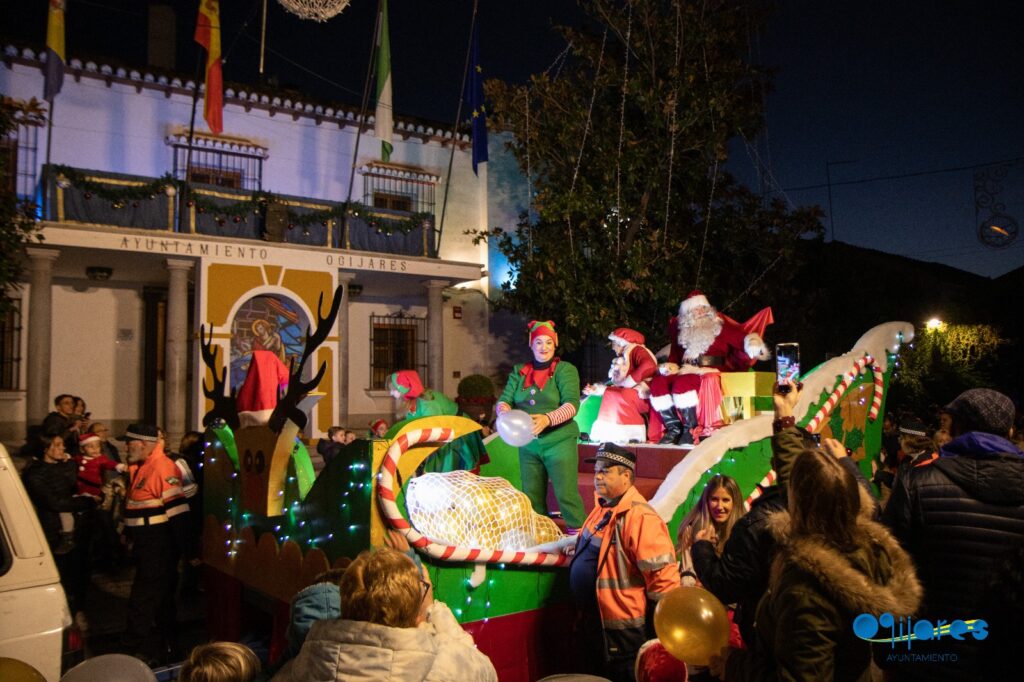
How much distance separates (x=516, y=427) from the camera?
506 cm

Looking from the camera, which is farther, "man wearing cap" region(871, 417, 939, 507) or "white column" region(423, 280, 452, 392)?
"white column" region(423, 280, 452, 392)

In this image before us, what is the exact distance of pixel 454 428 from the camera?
4.41 m

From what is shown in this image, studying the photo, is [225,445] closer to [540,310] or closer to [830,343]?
[540,310]

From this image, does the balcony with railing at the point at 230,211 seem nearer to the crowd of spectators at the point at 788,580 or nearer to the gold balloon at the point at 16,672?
the crowd of spectators at the point at 788,580

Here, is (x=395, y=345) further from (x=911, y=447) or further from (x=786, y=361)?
(x=911, y=447)

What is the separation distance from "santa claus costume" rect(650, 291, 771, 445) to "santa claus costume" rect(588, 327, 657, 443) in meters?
0.14

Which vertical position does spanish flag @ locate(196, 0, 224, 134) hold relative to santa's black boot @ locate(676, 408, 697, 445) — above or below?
above

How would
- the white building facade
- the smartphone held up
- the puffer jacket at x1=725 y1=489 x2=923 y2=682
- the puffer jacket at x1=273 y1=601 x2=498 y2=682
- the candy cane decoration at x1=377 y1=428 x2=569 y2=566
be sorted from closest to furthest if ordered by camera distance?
the puffer jacket at x1=725 y1=489 x2=923 y2=682
the puffer jacket at x1=273 y1=601 x2=498 y2=682
the candy cane decoration at x1=377 y1=428 x2=569 y2=566
the smartphone held up
the white building facade

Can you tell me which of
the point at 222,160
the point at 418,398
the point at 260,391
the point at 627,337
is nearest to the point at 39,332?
the point at 222,160

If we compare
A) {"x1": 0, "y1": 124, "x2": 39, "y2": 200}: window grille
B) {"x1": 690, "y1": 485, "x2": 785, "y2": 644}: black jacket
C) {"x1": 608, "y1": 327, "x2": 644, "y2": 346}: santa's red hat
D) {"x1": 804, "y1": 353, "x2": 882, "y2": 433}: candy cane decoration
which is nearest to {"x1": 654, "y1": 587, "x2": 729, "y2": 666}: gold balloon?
{"x1": 690, "y1": 485, "x2": 785, "y2": 644}: black jacket

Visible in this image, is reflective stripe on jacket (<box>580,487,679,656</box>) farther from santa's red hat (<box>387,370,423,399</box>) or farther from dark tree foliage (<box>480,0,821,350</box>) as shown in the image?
dark tree foliage (<box>480,0,821,350</box>)

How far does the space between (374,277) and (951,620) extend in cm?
1570

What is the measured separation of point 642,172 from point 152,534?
38.1 ft

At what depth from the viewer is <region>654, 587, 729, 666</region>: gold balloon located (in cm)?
289
